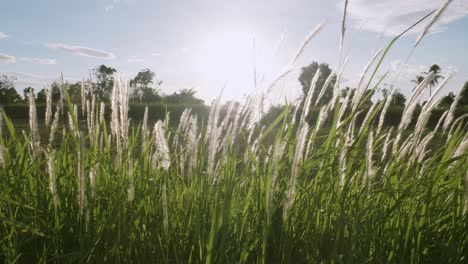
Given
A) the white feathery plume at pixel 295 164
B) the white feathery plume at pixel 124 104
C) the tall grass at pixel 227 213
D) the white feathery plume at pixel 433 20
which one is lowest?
the tall grass at pixel 227 213

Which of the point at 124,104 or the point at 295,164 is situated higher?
the point at 124,104

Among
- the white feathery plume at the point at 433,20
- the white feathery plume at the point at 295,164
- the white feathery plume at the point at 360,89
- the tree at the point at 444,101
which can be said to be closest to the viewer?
the white feathery plume at the point at 295,164

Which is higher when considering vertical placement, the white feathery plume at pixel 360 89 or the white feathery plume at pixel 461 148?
the white feathery plume at pixel 360 89

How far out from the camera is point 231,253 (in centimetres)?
145

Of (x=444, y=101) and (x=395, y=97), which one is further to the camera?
(x=444, y=101)

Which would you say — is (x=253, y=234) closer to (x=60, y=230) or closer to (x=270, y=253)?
(x=270, y=253)

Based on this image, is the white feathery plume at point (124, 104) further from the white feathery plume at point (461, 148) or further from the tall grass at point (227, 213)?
the white feathery plume at point (461, 148)

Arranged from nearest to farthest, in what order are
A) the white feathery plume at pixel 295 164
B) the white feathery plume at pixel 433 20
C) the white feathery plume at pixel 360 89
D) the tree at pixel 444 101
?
the white feathery plume at pixel 295 164 → the white feathery plume at pixel 433 20 → the white feathery plume at pixel 360 89 → the tree at pixel 444 101

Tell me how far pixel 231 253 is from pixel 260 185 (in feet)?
0.94

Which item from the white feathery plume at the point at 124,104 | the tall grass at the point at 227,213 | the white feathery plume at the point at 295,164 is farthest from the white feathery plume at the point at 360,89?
the white feathery plume at the point at 124,104

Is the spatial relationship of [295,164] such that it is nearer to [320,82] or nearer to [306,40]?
[306,40]

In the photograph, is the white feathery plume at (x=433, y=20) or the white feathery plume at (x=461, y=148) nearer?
the white feathery plume at (x=433, y=20)

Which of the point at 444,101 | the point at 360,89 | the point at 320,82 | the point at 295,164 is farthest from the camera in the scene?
the point at 444,101

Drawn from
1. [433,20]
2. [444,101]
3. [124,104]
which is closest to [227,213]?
[124,104]
